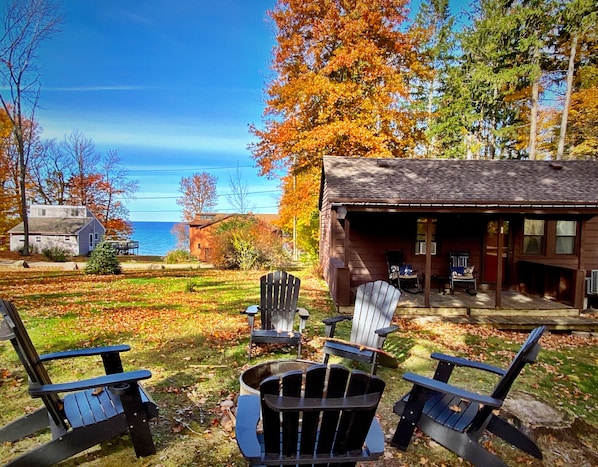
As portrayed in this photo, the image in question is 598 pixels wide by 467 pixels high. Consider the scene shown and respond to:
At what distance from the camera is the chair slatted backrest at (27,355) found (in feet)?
7.30

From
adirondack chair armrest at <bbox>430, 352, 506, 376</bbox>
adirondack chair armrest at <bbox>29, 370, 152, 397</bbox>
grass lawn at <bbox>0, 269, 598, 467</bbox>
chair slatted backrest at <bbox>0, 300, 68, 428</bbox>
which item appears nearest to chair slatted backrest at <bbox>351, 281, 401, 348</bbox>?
grass lawn at <bbox>0, 269, 598, 467</bbox>

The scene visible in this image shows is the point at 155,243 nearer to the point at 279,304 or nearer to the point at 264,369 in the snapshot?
the point at 279,304

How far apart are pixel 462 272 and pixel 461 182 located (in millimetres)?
2335

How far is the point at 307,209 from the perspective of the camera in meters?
15.7

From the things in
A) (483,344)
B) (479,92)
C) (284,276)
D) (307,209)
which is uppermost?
(479,92)

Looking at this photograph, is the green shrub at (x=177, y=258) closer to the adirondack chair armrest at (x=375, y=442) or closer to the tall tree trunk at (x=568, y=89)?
the tall tree trunk at (x=568, y=89)

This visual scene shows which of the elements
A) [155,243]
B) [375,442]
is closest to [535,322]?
[375,442]

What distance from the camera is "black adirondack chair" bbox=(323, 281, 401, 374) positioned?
4.04 metres

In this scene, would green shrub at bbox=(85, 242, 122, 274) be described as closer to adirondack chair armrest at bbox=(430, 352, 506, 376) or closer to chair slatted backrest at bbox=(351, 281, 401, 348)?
chair slatted backrest at bbox=(351, 281, 401, 348)

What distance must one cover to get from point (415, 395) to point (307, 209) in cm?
1319

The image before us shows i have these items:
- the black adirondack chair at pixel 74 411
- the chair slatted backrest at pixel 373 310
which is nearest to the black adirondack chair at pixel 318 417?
the black adirondack chair at pixel 74 411

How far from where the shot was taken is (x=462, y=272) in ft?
28.5

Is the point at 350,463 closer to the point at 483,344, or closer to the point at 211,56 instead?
the point at 483,344

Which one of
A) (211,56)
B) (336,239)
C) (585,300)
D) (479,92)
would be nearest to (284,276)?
(336,239)
